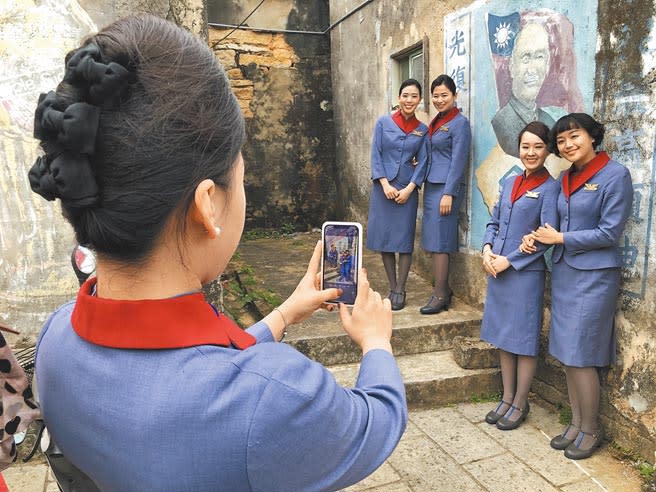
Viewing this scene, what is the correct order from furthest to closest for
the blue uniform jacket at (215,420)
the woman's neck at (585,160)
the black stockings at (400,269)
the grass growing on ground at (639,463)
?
the black stockings at (400,269) → the woman's neck at (585,160) → the grass growing on ground at (639,463) → the blue uniform jacket at (215,420)

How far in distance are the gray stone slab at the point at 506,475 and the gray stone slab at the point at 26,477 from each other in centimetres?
233

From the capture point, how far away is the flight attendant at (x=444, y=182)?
4.27 meters

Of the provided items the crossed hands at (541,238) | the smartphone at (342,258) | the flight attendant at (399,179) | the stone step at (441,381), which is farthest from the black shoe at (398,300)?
the smartphone at (342,258)

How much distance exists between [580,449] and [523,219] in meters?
1.35

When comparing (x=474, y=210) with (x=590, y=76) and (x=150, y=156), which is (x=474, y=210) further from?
(x=150, y=156)

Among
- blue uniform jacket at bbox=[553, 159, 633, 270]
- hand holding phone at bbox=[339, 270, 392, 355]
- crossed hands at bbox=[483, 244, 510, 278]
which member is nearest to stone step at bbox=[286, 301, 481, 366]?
crossed hands at bbox=[483, 244, 510, 278]

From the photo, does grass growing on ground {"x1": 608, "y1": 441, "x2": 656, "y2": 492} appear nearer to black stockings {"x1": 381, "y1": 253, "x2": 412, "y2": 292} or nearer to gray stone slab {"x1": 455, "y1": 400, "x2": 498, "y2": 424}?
gray stone slab {"x1": 455, "y1": 400, "x2": 498, "y2": 424}

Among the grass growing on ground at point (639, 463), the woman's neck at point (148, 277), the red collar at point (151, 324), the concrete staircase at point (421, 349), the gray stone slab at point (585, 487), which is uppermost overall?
the woman's neck at point (148, 277)

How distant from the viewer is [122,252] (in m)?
0.82

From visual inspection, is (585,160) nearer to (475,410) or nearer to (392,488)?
(475,410)

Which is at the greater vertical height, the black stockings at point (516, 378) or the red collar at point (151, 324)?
the red collar at point (151, 324)

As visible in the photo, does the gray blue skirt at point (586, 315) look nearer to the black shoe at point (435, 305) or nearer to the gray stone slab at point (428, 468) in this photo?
the gray stone slab at point (428, 468)

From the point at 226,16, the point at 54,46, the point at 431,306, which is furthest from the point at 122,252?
the point at 226,16

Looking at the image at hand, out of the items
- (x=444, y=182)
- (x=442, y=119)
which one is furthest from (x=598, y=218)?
(x=442, y=119)
